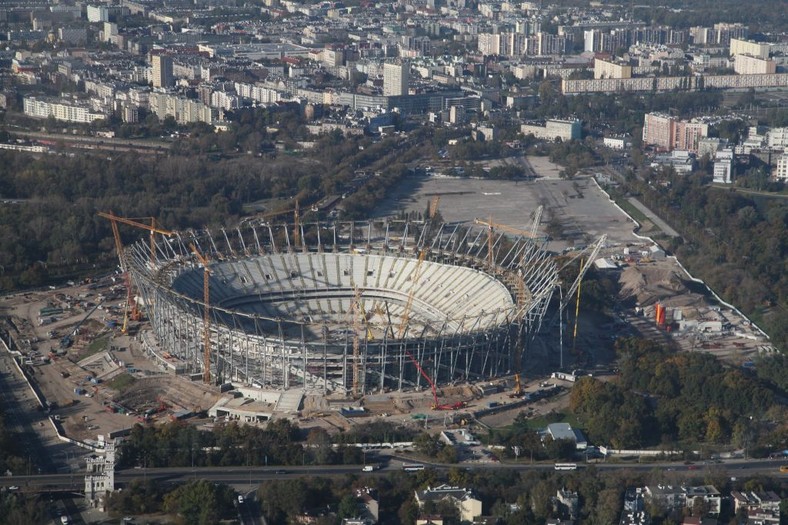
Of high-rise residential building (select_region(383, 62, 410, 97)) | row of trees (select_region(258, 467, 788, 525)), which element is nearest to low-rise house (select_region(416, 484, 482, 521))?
row of trees (select_region(258, 467, 788, 525))

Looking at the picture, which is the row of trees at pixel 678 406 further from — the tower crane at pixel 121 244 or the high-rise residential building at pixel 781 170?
the high-rise residential building at pixel 781 170

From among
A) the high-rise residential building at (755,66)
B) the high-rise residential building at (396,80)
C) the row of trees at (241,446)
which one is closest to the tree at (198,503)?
the row of trees at (241,446)

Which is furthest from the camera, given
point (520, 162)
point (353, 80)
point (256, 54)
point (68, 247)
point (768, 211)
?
point (256, 54)

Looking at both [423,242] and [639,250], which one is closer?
[423,242]

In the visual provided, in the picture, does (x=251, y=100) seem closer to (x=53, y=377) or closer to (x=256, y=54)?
(x=256, y=54)

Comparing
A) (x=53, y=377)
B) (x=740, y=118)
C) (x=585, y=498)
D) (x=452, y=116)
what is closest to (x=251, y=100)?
(x=452, y=116)

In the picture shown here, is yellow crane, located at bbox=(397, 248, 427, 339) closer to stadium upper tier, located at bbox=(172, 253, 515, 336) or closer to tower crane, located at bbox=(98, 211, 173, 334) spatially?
stadium upper tier, located at bbox=(172, 253, 515, 336)
